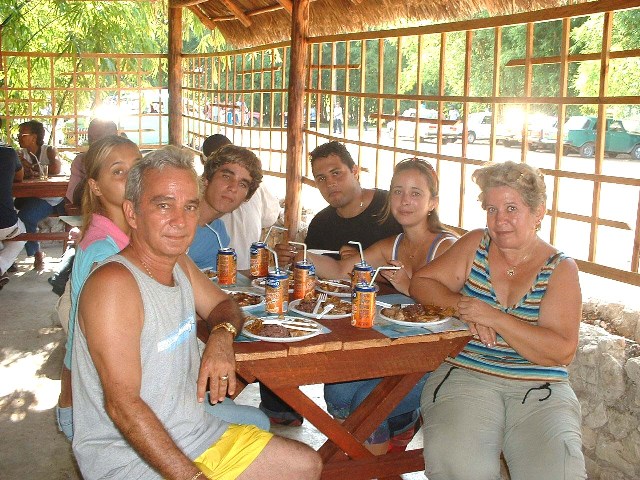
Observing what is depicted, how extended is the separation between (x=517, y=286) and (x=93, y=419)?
169 centimetres

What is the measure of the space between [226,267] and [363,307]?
854 mm

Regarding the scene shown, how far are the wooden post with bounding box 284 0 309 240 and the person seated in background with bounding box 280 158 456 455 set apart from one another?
2.88m

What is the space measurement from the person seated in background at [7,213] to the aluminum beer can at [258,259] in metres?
3.91

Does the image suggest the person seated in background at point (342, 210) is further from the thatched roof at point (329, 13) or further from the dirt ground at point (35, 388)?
the thatched roof at point (329, 13)

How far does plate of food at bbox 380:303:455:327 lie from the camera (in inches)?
109

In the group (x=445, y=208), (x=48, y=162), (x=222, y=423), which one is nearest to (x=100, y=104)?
(x=48, y=162)

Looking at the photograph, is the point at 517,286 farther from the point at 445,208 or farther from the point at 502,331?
the point at 445,208

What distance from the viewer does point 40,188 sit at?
740cm

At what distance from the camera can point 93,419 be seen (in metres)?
2.09

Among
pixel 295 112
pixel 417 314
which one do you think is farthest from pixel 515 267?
pixel 295 112

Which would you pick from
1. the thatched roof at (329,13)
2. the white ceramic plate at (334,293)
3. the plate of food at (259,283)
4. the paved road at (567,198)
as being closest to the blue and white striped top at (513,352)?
the white ceramic plate at (334,293)

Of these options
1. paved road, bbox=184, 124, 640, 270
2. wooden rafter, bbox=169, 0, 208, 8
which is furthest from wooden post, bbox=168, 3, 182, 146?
paved road, bbox=184, 124, 640, 270

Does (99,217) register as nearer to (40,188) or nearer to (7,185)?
(7,185)

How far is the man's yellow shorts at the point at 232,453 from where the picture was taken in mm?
2196
